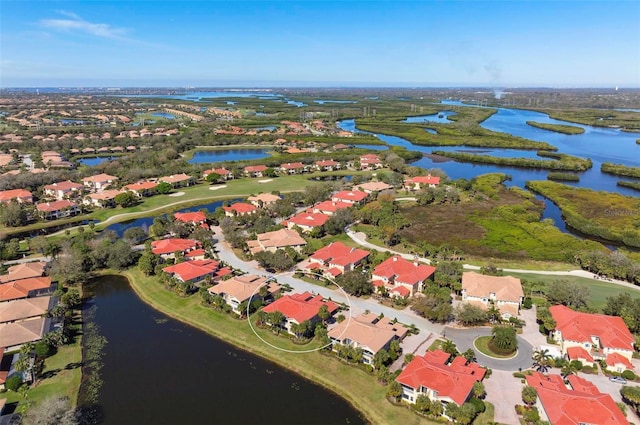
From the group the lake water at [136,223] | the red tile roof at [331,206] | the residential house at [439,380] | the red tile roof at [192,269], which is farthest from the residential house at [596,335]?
the lake water at [136,223]

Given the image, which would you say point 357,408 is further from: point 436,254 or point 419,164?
point 419,164

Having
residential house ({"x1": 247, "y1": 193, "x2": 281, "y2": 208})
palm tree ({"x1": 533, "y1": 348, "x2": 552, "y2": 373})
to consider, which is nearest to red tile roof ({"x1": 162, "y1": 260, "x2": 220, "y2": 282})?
residential house ({"x1": 247, "y1": 193, "x2": 281, "y2": 208})

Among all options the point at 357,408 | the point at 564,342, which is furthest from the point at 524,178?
the point at 357,408

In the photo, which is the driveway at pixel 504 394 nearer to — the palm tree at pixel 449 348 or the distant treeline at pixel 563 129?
the palm tree at pixel 449 348

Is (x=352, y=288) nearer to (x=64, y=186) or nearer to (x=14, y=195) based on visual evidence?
(x=64, y=186)

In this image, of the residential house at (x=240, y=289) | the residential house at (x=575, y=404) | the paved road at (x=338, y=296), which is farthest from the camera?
the residential house at (x=240, y=289)

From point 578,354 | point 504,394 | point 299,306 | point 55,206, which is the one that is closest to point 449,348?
point 504,394
